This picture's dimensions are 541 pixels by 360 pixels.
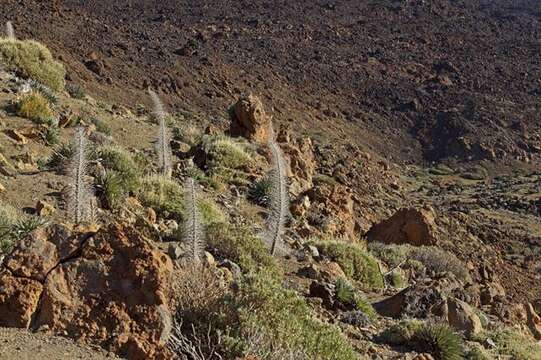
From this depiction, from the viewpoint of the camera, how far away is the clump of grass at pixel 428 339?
590 centimetres

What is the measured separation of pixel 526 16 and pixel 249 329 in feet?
173

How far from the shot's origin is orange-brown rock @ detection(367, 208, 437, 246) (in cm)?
1305

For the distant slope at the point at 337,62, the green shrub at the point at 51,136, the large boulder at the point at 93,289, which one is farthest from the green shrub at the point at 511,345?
the distant slope at the point at 337,62

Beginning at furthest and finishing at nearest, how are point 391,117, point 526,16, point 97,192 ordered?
point 526,16
point 391,117
point 97,192

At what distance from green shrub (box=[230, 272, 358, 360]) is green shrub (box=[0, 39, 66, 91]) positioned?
11.1 m

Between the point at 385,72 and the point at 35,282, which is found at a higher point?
the point at 35,282

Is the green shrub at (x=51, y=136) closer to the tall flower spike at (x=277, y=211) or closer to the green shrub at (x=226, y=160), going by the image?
the green shrub at (x=226, y=160)

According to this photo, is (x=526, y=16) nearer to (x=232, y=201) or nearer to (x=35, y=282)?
(x=232, y=201)

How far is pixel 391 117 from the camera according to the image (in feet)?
120

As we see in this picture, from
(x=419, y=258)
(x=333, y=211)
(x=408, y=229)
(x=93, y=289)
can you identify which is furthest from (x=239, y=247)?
(x=408, y=229)

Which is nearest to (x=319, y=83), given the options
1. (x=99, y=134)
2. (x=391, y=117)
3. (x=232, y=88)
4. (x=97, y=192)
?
(x=391, y=117)

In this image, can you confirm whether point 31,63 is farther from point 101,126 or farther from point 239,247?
point 239,247

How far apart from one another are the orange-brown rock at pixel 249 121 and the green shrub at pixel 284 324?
32.3 feet

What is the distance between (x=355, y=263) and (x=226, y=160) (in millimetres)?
3347
